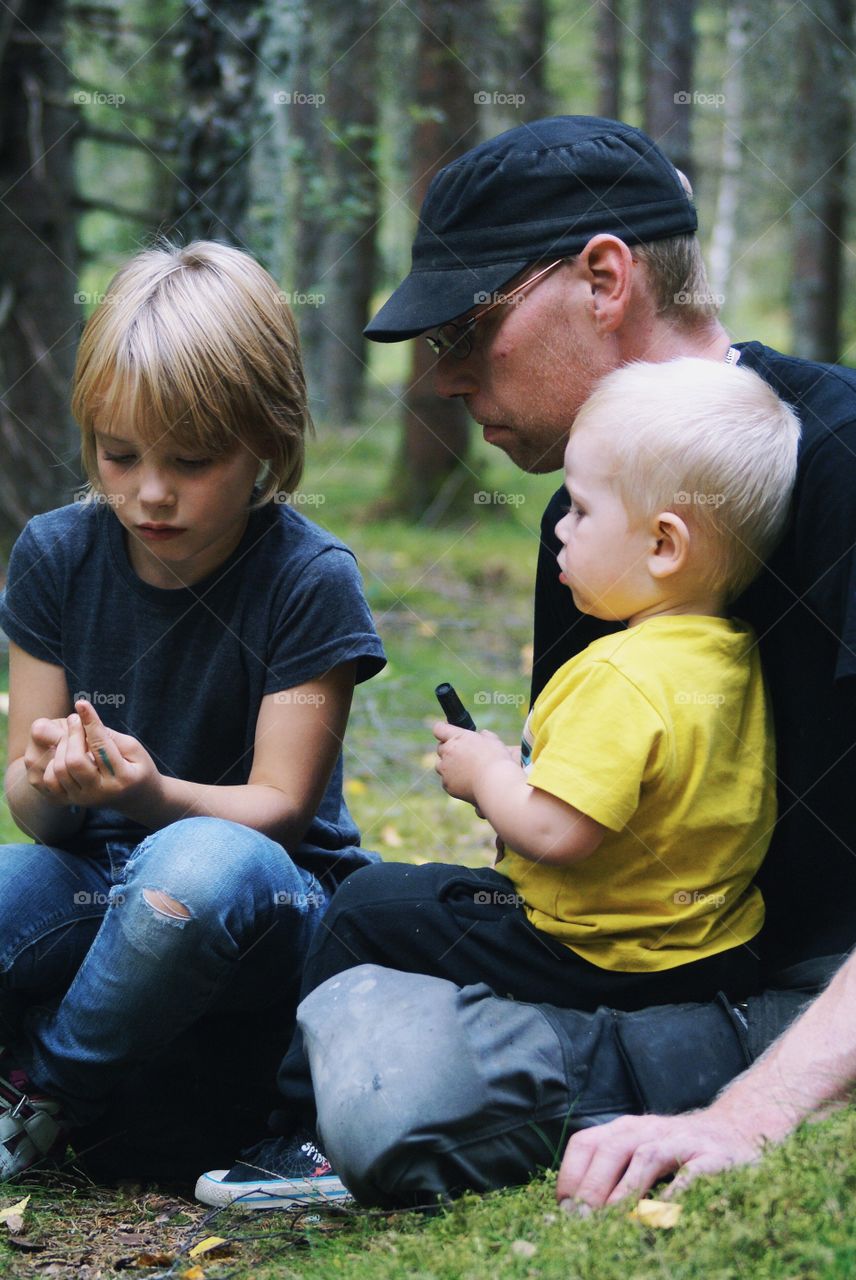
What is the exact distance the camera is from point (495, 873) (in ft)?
7.10

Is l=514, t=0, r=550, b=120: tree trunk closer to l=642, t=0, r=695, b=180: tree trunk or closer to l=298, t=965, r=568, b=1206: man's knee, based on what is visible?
l=642, t=0, r=695, b=180: tree trunk

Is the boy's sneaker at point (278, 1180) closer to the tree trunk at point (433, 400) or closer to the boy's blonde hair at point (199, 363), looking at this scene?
the boy's blonde hair at point (199, 363)

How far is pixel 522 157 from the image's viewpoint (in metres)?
2.39

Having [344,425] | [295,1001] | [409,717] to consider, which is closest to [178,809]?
[295,1001]

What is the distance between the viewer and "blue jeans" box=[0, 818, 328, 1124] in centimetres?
212

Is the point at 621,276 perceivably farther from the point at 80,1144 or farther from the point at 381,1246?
the point at 80,1144

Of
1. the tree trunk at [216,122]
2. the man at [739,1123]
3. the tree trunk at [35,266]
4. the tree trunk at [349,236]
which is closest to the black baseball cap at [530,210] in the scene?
the man at [739,1123]

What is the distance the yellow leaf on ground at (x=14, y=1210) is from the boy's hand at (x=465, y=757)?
94cm

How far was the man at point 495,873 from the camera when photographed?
1.95m

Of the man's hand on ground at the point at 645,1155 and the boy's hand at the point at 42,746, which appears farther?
the boy's hand at the point at 42,746

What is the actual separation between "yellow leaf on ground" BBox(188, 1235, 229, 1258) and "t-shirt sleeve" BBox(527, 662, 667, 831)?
817 mm

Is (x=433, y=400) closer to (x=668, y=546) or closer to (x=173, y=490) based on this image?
(x=173, y=490)

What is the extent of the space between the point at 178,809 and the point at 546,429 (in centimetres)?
92

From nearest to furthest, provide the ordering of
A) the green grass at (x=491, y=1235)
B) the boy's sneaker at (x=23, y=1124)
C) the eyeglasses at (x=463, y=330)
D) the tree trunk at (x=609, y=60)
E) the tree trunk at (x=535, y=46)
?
the green grass at (x=491, y=1235) < the boy's sneaker at (x=23, y=1124) < the eyeglasses at (x=463, y=330) < the tree trunk at (x=535, y=46) < the tree trunk at (x=609, y=60)
